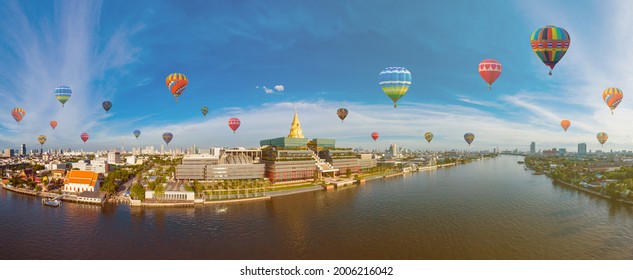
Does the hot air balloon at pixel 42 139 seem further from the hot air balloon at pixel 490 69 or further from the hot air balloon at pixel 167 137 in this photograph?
the hot air balloon at pixel 490 69

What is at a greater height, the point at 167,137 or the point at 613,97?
the point at 613,97

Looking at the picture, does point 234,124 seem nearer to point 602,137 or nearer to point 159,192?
point 159,192

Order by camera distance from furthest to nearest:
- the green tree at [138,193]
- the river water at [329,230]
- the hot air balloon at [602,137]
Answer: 1. the hot air balloon at [602,137]
2. the green tree at [138,193]
3. the river water at [329,230]

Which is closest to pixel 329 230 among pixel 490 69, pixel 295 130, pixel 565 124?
pixel 490 69

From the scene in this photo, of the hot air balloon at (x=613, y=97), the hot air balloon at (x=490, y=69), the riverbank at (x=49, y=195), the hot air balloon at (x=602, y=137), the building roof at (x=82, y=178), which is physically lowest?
the riverbank at (x=49, y=195)

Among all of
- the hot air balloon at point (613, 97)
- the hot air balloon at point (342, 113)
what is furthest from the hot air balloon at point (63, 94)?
the hot air balloon at point (613, 97)

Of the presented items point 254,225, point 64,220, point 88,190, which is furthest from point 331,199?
point 88,190
